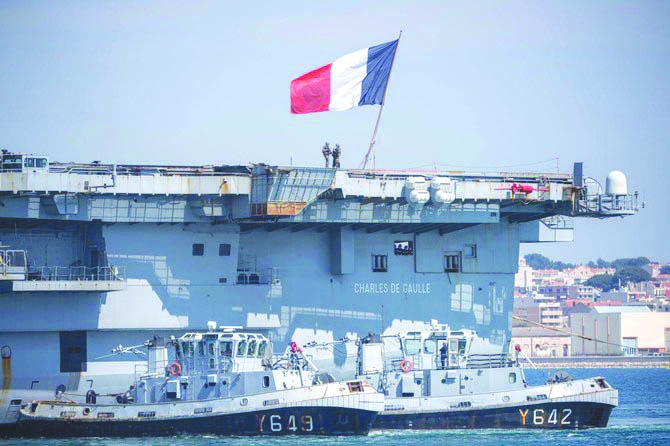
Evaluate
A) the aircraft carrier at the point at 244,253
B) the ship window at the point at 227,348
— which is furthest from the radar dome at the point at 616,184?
the ship window at the point at 227,348

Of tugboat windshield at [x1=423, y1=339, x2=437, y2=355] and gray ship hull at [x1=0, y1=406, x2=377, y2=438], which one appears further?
tugboat windshield at [x1=423, y1=339, x2=437, y2=355]

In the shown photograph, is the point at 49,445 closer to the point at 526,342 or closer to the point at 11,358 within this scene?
the point at 11,358

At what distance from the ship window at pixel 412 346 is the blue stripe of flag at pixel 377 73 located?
8.85m

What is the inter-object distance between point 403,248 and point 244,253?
19.6ft

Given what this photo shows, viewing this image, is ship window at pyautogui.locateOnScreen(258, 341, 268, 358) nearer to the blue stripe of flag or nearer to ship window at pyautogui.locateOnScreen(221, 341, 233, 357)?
ship window at pyautogui.locateOnScreen(221, 341, 233, 357)

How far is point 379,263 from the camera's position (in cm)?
5209

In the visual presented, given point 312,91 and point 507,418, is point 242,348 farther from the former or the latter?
Answer: point 312,91

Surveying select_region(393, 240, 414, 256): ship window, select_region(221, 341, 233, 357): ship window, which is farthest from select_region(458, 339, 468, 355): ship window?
select_region(221, 341, 233, 357): ship window

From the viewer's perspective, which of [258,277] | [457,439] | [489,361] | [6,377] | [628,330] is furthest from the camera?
[628,330]

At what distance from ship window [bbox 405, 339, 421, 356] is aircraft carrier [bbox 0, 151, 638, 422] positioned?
7.69 feet

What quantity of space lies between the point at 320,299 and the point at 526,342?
117186 mm

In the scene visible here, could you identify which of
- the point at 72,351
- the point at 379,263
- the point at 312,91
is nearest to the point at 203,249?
the point at 72,351

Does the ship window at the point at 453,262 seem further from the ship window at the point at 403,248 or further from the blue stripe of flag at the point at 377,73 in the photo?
the blue stripe of flag at the point at 377,73

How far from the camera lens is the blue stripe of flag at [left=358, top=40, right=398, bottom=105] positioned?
52.5 meters
